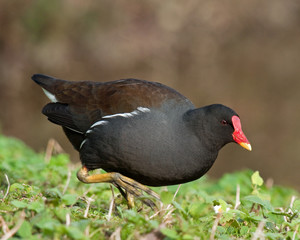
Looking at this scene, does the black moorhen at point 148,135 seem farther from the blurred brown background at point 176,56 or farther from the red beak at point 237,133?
the blurred brown background at point 176,56

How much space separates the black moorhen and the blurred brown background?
6.21 m

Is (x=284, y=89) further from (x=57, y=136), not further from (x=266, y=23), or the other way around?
(x=57, y=136)

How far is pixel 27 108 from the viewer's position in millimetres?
11656

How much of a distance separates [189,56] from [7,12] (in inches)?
196

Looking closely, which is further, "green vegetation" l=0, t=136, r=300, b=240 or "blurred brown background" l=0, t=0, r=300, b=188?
"blurred brown background" l=0, t=0, r=300, b=188

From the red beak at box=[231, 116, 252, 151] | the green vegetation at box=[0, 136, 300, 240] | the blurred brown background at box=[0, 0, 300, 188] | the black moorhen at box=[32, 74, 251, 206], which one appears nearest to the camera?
the green vegetation at box=[0, 136, 300, 240]

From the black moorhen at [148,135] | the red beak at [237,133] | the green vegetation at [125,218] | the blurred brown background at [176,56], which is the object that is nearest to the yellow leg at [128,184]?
the black moorhen at [148,135]

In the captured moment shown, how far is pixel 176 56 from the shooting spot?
43.8 feet

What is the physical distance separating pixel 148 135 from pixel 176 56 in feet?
31.5

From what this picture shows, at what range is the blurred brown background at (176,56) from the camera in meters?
11.1

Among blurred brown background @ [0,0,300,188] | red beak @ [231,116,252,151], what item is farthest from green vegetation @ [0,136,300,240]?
blurred brown background @ [0,0,300,188]

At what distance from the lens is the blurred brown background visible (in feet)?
36.3

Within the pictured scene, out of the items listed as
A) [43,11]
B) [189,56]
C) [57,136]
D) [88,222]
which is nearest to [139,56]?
[189,56]

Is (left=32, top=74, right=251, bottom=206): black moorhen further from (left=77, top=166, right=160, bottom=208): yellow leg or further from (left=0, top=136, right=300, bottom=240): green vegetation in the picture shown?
(left=0, top=136, right=300, bottom=240): green vegetation
